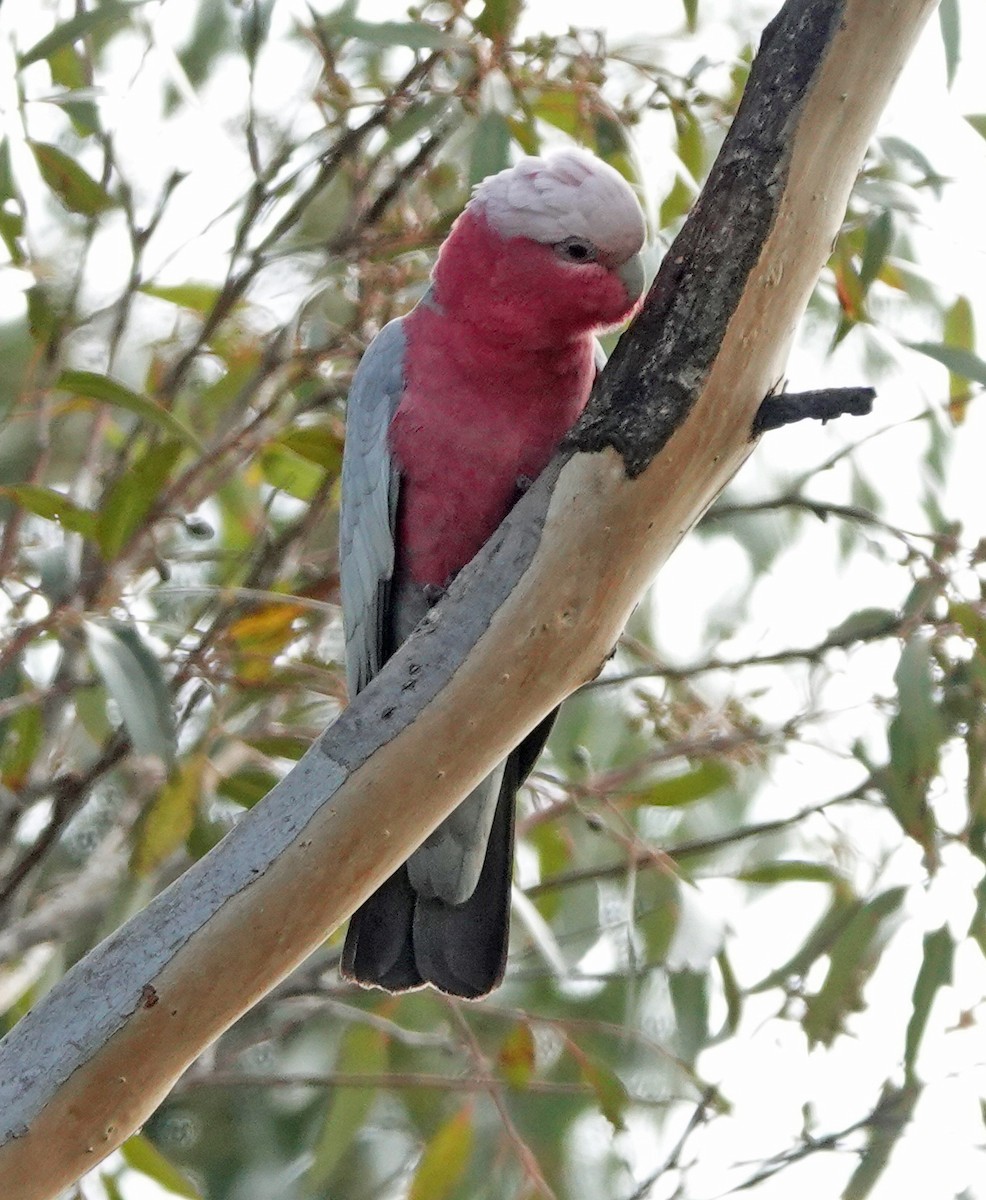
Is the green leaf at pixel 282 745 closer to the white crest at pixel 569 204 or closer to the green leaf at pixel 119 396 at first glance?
the green leaf at pixel 119 396

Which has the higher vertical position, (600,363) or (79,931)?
(600,363)

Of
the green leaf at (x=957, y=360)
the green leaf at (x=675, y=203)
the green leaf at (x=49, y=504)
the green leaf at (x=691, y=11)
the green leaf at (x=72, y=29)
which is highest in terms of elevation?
the green leaf at (x=691, y=11)

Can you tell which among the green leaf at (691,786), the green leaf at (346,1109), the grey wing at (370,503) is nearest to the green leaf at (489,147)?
the grey wing at (370,503)

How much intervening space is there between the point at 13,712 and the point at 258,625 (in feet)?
1.13

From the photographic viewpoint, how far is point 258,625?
1.88 m

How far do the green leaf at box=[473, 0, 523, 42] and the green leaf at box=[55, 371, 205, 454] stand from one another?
560 mm

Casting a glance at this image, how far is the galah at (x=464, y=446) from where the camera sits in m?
1.57

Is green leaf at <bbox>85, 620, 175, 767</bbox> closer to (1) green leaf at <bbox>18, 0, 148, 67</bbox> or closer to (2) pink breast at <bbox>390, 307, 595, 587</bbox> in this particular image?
(2) pink breast at <bbox>390, 307, 595, 587</bbox>

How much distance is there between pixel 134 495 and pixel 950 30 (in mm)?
1015

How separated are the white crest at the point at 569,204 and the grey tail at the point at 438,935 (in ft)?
1.71

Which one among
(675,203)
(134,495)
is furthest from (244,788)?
(675,203)

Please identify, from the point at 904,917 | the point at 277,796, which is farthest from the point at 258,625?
the point at 904,917

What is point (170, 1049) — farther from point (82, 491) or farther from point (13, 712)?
point (82, 491)

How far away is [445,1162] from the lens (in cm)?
193
